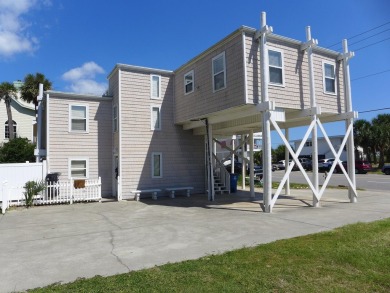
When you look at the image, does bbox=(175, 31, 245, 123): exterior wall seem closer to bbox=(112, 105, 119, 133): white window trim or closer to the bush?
bbox=(112, 105, 119, 133): white window trim

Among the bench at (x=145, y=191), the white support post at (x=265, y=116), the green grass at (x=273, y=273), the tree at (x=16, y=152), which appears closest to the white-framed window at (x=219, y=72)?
the white support post at (x=265, y=116)

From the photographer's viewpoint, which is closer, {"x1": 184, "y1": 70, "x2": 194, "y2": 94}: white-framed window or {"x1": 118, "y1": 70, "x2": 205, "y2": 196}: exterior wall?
{"x1": 184, "y1": 70, "x2": 194, "y2": 94}: white-framed window

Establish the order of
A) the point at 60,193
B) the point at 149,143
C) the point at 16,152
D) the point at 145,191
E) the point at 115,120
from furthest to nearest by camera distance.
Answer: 1. the point at 16,152
2. the point at 115,120
3. the point at 149,143
4. the point at 145,191
5. the point at 60,193

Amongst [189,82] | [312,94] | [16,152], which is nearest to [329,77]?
[312,94]

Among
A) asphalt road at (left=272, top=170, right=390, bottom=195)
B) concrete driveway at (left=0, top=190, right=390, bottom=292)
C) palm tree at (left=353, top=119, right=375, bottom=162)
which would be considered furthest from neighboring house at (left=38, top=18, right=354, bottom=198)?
palm tree at (left=353, top=119, right=375, bottom=162)

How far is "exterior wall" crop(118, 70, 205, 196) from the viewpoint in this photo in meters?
15.3

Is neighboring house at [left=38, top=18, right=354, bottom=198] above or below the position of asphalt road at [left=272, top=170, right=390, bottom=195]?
above

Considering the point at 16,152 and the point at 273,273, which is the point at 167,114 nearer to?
the point at 273,273

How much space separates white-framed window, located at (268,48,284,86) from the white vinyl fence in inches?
352

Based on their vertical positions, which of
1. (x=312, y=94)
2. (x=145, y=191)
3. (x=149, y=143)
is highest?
(x=312, y=94)

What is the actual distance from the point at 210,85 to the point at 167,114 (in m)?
4.13

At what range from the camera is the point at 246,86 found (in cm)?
1084

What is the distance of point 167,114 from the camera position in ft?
53.8

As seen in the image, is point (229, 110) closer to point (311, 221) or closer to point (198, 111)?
point (198, 111)
